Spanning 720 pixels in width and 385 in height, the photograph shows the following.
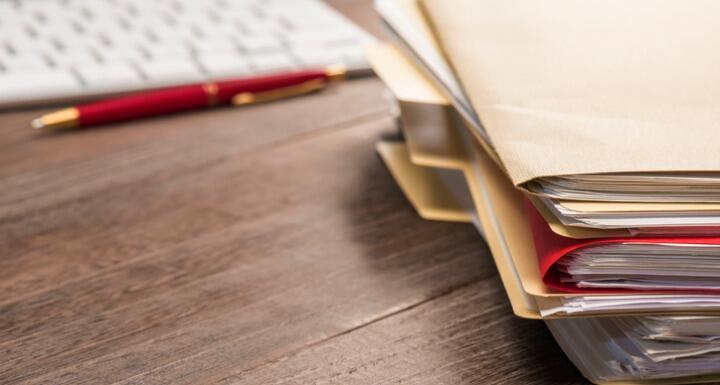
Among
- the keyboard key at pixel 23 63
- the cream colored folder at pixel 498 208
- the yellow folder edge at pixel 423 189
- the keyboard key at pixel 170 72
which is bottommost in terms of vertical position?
the yellow folder edge at pixel 423 189

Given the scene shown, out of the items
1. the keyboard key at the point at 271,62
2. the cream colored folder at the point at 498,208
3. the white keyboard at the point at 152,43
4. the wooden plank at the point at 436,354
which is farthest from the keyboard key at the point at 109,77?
the wooden plank at the point at 436,354

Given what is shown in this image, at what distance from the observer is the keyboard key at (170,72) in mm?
758

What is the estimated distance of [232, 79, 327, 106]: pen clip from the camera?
0.76 meters

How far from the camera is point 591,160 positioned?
0.43 metres

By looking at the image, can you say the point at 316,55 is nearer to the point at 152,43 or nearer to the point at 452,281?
the point at 152,43

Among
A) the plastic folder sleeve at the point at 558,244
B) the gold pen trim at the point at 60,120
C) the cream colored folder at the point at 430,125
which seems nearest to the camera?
the plastic folder sleeve at the point at 558,244

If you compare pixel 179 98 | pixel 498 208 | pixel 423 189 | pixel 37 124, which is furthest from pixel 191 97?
pixel 498 208

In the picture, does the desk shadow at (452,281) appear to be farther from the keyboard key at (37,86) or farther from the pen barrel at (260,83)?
the keyboard key at (37,86)

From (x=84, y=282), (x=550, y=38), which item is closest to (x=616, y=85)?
(x=550, y=38)

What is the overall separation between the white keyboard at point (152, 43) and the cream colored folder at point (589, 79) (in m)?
0.21

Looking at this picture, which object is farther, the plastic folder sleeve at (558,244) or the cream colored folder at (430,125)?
the cream colored folder at (430,125)

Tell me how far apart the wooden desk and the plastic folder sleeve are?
58 millimetres

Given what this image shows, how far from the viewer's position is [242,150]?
69cm

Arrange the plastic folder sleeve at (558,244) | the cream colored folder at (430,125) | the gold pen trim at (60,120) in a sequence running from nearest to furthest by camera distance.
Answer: the plastic folder sleeve at (558,244), the cream colored folder at (430,125), the gold pen trim at (60,120)
